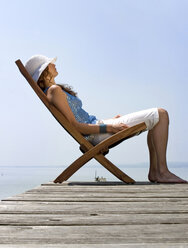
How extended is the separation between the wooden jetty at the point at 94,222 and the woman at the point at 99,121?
1.51 metres

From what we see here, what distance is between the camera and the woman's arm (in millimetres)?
3713

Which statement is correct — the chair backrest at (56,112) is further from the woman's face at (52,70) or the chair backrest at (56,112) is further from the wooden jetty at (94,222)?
→ the wooden jetty at (94,222)

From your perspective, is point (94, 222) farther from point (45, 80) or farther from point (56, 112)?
point (45, 80)

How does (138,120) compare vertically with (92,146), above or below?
above

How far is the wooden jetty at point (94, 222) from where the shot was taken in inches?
49.1

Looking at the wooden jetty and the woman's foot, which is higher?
the wooden jetty

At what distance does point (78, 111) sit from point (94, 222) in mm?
2497

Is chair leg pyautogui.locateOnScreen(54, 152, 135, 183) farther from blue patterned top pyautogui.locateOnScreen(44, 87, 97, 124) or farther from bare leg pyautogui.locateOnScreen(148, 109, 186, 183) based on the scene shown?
blue patterned top pyautogui.locateOnScreen(44, 87, 97, 124)

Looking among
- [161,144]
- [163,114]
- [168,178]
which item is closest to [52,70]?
[163,114]

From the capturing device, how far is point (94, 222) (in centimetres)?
156

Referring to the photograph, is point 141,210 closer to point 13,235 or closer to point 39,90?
point 13,235

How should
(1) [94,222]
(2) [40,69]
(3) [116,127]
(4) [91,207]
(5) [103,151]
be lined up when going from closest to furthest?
(1) [94,222] < (4) [91,207] < (5) [103,151] < (3) [116,127] < (2) [40,69]

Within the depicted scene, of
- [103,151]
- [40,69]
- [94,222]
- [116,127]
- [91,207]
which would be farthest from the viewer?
[40,69]

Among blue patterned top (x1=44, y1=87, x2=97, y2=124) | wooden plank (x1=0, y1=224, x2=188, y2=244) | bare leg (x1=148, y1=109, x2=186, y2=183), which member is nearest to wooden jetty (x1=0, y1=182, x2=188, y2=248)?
wooden plank (x1=0, y1=224, x2=188, y2=244)
